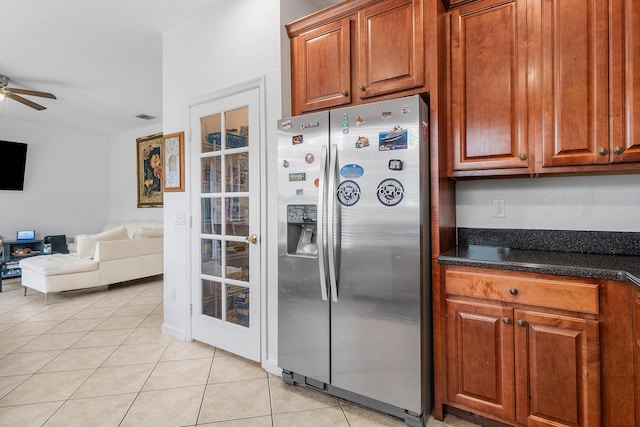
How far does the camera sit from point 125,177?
6.78m

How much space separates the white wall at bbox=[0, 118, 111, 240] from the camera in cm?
580

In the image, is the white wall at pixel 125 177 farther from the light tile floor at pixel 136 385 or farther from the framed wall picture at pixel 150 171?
the light tile floor at pixel 136 385

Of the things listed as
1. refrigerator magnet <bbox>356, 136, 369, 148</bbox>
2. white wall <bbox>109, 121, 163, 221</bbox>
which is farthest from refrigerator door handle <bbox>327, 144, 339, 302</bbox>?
white wall <bbox>109, 121, 163, 221</bbox>

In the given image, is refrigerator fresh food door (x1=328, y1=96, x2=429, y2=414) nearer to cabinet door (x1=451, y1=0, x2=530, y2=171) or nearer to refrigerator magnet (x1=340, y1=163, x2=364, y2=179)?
refrigerator magnet (x1=340, y1=163, x2=364, y2=179)

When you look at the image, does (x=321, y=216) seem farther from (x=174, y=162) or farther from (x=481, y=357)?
(x=174, y=162)

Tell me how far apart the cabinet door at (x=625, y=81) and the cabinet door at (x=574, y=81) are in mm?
32

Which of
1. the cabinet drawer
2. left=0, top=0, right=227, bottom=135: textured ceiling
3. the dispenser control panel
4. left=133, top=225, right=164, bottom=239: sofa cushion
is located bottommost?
the cabinet drawer

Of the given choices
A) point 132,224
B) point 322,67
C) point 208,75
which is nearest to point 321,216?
point 322,67

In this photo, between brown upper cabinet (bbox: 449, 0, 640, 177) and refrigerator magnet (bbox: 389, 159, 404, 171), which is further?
refrigerator magnet (bbox: 389, 159, 404, 171)

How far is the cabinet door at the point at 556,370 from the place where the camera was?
4.68 feet

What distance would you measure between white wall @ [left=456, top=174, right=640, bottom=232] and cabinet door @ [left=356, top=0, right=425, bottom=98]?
0.79m

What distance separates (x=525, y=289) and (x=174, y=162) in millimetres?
2762

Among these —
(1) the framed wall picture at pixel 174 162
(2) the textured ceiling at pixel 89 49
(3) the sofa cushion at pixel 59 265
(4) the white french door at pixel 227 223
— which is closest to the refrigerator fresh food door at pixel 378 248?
(4) the white french door at pixel 227 223

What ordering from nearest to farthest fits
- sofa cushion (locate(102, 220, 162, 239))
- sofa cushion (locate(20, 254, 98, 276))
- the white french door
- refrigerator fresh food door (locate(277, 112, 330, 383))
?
refrigerator fresh food door (locate(277, 112, 330, 383)), the white french door, sofa cushion (locate(20, 254, 98, 276)), sofa cushion (locate(102, 220, 162, 239))
